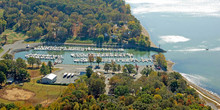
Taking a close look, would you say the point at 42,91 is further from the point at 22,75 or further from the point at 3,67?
the point at 3,67

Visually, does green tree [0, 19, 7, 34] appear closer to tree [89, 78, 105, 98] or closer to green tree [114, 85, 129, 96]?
tree [89, 78, 105, 98]

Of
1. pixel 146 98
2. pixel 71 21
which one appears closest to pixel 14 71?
Answer: pixel 146 98

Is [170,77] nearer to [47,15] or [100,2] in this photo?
[47,15]

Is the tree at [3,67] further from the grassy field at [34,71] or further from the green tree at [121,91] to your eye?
the green tree at [121,91]

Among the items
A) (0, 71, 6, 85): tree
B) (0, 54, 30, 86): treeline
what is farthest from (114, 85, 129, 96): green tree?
(0, 71, 6, 85): tree

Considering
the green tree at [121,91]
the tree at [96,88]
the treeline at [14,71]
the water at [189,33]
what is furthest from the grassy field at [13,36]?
the green tree at [121,91]
